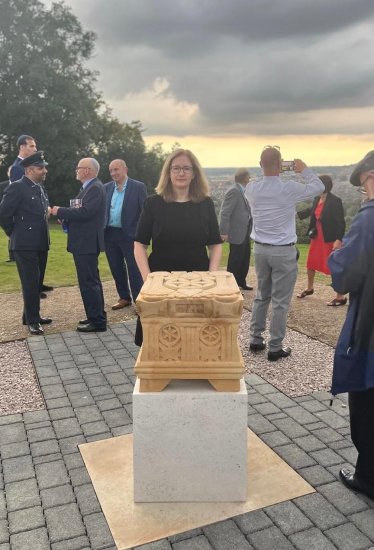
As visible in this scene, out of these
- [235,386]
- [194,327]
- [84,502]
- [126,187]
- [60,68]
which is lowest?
[84,502]

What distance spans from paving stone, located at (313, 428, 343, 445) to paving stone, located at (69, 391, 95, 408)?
192cm

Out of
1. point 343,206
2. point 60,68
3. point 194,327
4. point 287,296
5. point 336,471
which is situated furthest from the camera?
point 60,68

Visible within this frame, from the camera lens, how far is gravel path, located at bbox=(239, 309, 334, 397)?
464cm

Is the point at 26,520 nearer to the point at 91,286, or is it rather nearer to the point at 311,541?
the point at 311,541

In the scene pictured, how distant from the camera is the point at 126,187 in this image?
6883 mm

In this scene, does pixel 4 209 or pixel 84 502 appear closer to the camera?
pixel 84 502

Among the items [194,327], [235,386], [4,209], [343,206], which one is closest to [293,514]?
[235,386]

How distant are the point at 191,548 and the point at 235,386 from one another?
89 centimetres

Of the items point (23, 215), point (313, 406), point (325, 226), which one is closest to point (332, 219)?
point (325, 226)

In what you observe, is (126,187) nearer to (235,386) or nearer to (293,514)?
(235,386)

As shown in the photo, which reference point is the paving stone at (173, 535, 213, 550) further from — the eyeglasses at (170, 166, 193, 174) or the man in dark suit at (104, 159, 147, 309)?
the man in dark suit at (104, 159, 147, 309)

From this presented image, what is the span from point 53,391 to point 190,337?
2.28 meters

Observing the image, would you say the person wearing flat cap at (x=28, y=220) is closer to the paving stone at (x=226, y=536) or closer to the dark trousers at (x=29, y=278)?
the dark trousers at (x=29, y=278)

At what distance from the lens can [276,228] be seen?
501 cm
